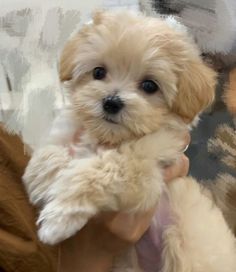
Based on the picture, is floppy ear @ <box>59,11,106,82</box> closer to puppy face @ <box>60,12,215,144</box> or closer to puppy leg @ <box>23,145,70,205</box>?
puppy face @ <box>60,12,215,144</box>

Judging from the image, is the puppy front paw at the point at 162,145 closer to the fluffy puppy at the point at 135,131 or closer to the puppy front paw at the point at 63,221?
the fluffy puppy at the point at 135,131

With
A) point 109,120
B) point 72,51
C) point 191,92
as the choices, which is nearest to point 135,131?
point 109,120

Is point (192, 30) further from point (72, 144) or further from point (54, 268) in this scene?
point (54, 268)

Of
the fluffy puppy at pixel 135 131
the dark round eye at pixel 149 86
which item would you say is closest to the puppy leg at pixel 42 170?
Result: the fluffy puppy at pixel 135 131

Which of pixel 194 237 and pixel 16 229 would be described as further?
pixel 194 237

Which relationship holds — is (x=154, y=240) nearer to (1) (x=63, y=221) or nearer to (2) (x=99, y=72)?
(1) (x=63, y=221)

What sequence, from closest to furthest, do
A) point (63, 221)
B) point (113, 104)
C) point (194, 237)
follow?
1. point (63, 221)
2. point (113, 104)
3. point (194, 237)
